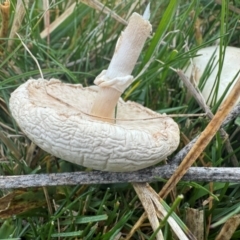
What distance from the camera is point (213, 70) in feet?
6.47

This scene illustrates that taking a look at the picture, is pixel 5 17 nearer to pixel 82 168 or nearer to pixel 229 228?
pixel 82 168

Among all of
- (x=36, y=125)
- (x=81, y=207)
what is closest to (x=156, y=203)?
(x=81, y=207)

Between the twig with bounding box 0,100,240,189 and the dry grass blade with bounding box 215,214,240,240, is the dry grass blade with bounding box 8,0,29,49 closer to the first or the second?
the twig with bounding box 0,100,240,189

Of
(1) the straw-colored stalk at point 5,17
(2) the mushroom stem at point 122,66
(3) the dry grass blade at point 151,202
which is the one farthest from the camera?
(1) the straw-colored stalk at point 5,17

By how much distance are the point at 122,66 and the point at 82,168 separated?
1.32ft

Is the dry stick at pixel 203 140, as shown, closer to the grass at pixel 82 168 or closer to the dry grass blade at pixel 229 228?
the grass at pixel 82 168

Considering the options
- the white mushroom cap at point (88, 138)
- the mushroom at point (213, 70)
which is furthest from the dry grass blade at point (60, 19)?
the white mushroom cap at point (88, 138)

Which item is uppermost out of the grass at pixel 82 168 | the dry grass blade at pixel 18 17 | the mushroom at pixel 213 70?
the mushroom at pixel 213 70

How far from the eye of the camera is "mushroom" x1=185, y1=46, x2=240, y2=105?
6.11ft

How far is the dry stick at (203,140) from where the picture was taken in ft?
4.41

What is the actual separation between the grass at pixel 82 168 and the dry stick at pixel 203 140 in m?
0.08

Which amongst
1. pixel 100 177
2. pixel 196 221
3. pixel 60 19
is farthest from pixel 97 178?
pixel 60 19

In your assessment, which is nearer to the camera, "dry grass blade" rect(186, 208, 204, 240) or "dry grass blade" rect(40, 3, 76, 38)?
"dry grass blade" rect(186, 208, 204, 240)

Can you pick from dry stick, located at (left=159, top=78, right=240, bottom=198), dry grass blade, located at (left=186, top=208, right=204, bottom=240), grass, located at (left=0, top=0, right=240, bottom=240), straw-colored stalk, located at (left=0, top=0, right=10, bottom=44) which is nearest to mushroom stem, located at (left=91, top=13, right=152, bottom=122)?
grass, located at (left=0, top=0, right=240, bottom=240)
